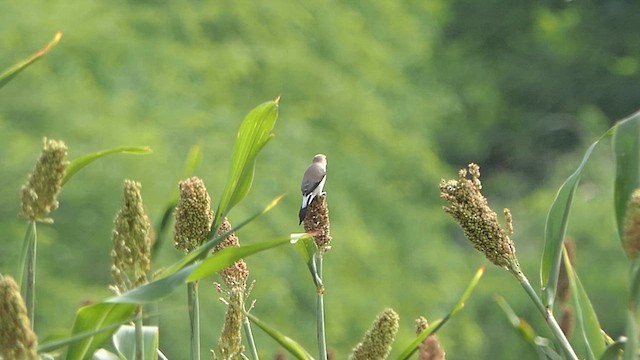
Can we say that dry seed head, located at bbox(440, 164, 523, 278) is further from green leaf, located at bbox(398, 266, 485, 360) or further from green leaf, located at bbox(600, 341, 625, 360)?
green leaf, located at bbox(600, 341, 625, 360)

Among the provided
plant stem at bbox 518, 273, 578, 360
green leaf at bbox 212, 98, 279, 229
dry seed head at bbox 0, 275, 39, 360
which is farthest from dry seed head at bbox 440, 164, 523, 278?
dry seed head at bbox 0, 275, 39, 360

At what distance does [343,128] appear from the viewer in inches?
587

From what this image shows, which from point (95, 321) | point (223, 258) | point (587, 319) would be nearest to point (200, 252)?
point (223, 258)

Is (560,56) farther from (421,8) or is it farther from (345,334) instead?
(345,334)

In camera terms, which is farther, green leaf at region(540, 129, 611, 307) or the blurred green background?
the blurred green background

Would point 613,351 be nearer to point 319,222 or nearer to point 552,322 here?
point 552,322

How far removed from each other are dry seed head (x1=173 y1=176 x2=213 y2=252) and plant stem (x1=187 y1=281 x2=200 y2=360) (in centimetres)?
6

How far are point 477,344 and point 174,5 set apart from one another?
12.6 feet

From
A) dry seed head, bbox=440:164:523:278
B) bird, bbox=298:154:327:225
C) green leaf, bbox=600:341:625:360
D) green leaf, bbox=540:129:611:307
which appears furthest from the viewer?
bird, bbox=298:154:327:225

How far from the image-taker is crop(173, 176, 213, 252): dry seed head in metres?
1.96

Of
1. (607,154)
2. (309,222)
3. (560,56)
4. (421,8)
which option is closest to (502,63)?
(560,56)

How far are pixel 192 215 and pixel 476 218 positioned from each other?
1.11 ft

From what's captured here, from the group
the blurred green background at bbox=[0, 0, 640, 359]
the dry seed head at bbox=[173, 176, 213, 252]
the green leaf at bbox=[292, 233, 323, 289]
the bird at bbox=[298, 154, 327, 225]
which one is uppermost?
the blurred green background at bbox=[0, 0, 640, 359]

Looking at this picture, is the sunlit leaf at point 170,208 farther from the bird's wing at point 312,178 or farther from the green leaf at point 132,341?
the bird's wing at point 312,178
